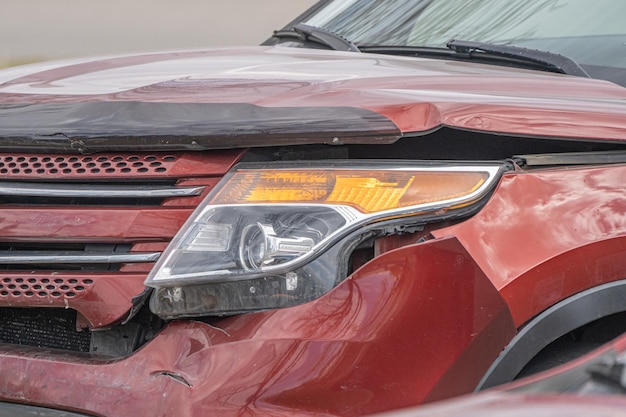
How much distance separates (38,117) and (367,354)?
36.8 inches

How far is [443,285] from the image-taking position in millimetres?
1789

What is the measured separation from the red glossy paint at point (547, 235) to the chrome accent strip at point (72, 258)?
25.0 inches

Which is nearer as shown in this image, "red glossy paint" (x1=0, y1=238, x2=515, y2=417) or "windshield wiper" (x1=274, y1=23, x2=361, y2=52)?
"red glossy paint" (x1=0, y1=238, x2=515, y2=417)

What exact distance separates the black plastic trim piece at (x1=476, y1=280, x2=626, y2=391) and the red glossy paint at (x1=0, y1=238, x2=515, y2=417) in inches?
1.0

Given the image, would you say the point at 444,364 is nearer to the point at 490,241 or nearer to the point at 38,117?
the point at 490,241

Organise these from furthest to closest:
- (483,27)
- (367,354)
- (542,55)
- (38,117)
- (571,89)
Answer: (483,27) < (542,55) < (571,89) < (38,117) < (367,354)

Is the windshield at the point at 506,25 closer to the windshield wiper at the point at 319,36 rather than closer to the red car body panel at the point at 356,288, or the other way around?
the windshield wiper at the point at 319,36

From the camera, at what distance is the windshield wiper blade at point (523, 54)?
8.59 feet

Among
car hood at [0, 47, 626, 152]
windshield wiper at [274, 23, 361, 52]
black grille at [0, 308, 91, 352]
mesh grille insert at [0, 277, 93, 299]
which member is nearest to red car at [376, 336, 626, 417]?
car hood at [0, 47, 626, 152]

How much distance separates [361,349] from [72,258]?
26.7 inches

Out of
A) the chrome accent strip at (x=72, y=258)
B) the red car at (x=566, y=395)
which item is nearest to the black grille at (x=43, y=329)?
the chrome accent strip at (x=72, y=258)

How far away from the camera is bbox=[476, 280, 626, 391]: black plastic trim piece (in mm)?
1839

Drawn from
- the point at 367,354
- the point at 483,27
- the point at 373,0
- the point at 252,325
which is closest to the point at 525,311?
the point at 367,354

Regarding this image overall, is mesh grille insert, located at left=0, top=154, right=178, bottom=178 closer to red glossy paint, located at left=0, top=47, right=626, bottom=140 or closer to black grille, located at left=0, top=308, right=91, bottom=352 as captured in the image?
red glossy paint, located at left=0, top=47, right=626, bottom=140
